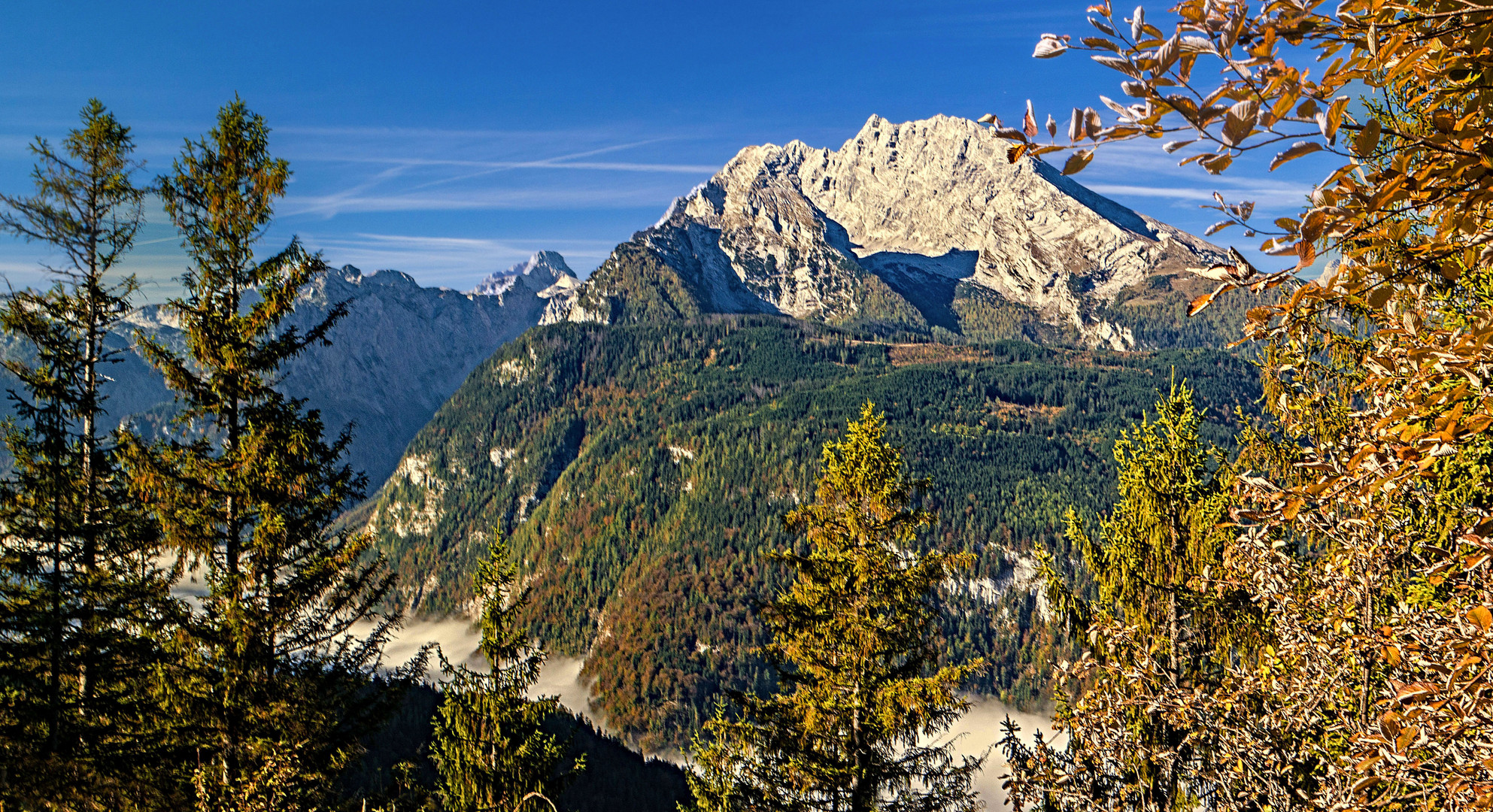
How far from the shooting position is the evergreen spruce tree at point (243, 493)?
13.4 m

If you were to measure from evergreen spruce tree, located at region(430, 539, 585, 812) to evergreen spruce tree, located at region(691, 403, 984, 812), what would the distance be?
429cm

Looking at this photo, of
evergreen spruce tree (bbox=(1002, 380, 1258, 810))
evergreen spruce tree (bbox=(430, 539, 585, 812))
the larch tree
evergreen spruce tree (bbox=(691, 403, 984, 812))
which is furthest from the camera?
evergreen spruce tree (bbox=(430, 539, 585, 812))

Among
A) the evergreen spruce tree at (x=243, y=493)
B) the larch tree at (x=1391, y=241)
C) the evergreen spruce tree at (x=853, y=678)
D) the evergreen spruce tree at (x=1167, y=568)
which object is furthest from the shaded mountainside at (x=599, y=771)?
the larch tree at (x=1391, y=241)

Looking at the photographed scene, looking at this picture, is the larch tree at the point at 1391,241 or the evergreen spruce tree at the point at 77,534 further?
the evergreen spruce tree at the point at 77,534

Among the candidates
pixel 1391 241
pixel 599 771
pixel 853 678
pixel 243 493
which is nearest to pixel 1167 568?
pixel 853 678

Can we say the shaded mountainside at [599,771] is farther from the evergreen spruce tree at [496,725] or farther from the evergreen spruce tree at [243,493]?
the evergreen spruce tree at [243,493]

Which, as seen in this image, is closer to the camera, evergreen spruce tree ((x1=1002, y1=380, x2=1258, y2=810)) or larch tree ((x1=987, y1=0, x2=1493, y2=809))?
larch tree ((x1=987, y1=0, x2=1493, y2=809))

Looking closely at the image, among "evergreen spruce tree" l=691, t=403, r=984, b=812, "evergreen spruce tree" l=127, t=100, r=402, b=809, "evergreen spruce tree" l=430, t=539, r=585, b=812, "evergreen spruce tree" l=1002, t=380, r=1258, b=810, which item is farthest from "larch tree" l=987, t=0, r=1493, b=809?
"evergreen spruce tree" l=430, t=539, r=585, b=812

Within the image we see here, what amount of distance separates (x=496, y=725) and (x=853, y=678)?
8.68 metres

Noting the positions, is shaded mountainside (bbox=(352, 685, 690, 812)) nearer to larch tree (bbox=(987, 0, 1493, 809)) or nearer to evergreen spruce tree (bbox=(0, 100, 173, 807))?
evergreen spruce tree (bbox=(0, 100, 173, 807))

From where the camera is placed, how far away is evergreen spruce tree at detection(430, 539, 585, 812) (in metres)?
19.0

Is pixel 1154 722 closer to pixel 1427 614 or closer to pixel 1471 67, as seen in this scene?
pixel 1427 614

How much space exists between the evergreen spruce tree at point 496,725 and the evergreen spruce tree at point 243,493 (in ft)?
14.4

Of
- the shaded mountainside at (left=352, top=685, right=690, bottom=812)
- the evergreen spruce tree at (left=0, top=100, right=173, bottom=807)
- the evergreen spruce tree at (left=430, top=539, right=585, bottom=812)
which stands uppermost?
the evergreen spruce tree at (left=0, top=100, right=173, bottom=807)
